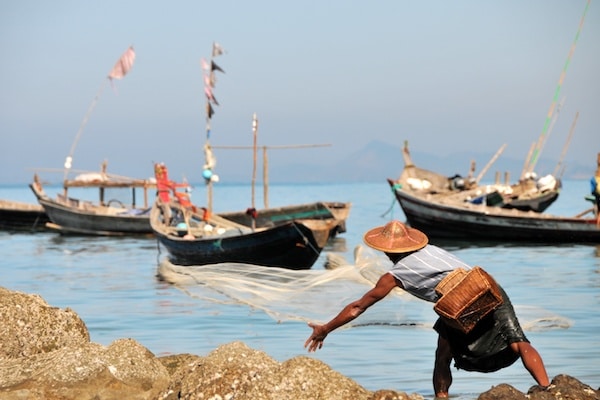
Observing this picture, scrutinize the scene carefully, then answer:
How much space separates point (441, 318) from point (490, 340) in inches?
12.1

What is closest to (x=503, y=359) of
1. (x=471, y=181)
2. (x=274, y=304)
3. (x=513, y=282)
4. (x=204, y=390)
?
(x=204, y=390)

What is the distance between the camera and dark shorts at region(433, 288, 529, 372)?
573 centimetres

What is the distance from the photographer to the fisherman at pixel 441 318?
5664 millimetres

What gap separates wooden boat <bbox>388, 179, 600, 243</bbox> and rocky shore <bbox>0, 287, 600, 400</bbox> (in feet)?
64.8

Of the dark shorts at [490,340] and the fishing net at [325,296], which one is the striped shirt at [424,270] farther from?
the fishing net at [325,296]

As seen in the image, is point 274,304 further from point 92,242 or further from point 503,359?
point 92,242

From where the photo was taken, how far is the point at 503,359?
5848mm

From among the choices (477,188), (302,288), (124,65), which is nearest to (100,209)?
(124,65)

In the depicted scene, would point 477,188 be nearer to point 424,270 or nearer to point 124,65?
point 124,65

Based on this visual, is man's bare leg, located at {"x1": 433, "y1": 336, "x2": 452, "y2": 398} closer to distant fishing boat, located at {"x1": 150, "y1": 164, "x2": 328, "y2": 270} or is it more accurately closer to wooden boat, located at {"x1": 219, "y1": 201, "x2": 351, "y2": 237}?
distant fishing boat, located at {"x1": 150, "y1": 164, "x2": 328, "y2": 270}

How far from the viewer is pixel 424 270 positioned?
571 cm

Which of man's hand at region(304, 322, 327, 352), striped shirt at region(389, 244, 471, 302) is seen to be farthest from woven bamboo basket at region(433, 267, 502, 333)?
man's hand at region(304, 322, 327, 352)

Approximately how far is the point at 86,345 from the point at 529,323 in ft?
16.5

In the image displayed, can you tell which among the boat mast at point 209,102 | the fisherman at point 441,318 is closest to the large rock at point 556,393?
the fisherman at point 441,318
